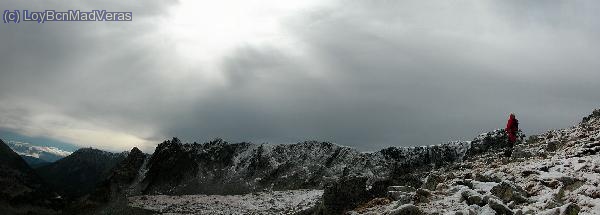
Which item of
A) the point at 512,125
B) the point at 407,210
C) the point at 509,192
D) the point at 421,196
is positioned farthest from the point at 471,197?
the point at 512,125

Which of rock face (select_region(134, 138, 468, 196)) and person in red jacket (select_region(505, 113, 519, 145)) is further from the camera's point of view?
rock face (select_region(134, 138, 468, 196))

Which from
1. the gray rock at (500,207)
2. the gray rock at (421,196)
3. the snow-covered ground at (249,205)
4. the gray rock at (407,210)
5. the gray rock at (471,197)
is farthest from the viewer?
the snow-covered ground at (249,205)

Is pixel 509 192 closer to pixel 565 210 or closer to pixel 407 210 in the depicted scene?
pixel 565 210

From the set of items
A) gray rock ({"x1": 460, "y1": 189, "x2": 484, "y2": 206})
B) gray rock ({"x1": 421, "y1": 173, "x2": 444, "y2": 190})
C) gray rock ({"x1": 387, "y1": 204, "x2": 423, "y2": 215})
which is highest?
gray rock ({"x1": 421, "y1": 173, "x2": 444, "y2": 190})

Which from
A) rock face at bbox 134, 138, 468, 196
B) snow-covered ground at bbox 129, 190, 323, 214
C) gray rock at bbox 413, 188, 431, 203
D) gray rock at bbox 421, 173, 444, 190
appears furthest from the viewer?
rock face at bbox 134, 138, 468, 196

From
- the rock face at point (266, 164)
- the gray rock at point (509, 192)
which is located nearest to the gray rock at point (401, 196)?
the gray rock at point (509, 192)

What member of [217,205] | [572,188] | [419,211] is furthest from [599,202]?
[217,205]

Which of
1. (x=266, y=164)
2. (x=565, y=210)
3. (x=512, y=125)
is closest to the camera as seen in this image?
(x=565, y=210)

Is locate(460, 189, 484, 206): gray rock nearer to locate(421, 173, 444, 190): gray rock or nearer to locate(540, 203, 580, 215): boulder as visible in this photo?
locate(540, 203, 580, 215): boulder

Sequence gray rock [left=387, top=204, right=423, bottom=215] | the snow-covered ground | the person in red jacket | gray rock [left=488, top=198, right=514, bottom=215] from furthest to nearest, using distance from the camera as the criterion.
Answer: the snow-covered ground → the person in red jacket → gray rock [left=387, top=204, right=423, bottom=215] → gray rock [left=488, top=198, right=514, bottom=215]

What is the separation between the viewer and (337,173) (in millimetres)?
137375

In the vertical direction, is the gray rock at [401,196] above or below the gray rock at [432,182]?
below

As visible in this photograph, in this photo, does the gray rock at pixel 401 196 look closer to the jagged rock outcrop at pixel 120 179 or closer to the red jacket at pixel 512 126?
the red jacket at pixel 512 126

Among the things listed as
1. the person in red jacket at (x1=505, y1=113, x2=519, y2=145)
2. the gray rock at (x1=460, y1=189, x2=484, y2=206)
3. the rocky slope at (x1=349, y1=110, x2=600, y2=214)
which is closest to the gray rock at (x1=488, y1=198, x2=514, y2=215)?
the rocky slope at (x1=349, y1=110, x2=600, y2=214)
